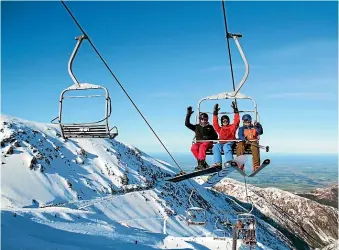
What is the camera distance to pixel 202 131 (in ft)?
42.5

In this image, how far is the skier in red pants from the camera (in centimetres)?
1291

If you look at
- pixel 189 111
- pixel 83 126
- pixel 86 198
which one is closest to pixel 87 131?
pixel 83 126

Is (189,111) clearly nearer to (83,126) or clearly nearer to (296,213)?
(83,126)

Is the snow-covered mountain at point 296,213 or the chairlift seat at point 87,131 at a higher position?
the chairlift seat at point 87,131

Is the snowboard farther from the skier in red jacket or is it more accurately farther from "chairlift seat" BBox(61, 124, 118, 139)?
"chairlift seat" BBox(61, 124, 118, 139)

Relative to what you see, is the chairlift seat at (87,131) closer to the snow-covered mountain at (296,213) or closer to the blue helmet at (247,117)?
the blue helmet at (247,117)

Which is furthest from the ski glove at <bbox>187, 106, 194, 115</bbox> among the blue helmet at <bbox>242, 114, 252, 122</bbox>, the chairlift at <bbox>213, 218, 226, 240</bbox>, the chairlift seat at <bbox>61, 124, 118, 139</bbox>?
the chairlift at <bbox>213, 218, 226, 240</bbox>

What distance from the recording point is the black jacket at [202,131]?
1295cm

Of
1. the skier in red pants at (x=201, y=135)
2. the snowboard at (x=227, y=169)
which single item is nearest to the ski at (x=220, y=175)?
the snowboard at (x=227, y=169)

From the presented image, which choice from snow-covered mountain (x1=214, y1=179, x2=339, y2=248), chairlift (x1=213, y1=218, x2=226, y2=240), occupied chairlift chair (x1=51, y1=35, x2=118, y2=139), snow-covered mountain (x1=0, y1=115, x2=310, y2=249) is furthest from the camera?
snow-covered mountain (x1=214, y1=179, x2=339, y2=248)

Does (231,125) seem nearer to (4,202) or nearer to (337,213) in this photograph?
(4,202)

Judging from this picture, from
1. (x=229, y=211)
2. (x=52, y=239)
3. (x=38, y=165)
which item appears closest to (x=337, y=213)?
(x=229, y=211)

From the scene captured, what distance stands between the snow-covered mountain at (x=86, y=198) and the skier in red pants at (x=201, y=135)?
39.9 ft

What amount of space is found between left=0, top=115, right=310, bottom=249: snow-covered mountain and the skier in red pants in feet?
39.9
